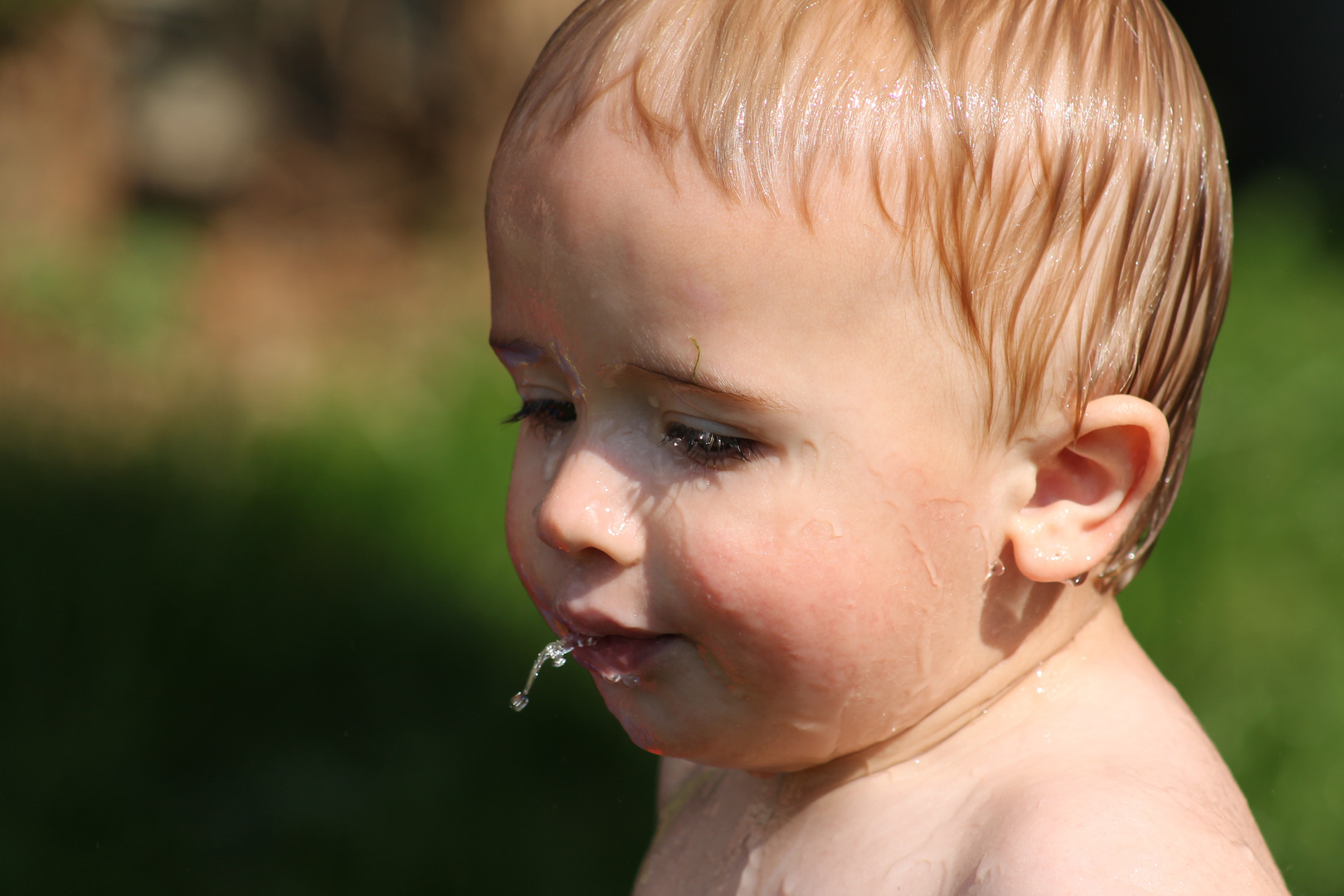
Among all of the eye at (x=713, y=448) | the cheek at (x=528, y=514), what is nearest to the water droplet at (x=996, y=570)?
the eye at (x=713, y=448)

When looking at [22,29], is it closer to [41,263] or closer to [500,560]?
[41,263]

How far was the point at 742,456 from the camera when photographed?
1.15 metres

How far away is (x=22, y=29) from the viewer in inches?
192

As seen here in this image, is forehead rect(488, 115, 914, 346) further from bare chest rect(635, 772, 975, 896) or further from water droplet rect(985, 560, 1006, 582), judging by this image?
bare chest rect(635, 772, 975, 896)

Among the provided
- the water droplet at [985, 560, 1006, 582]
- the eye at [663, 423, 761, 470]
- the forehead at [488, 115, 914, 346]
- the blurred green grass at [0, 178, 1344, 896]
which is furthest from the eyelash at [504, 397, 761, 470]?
the blurred green grass at [0, 178, 1344, 896]

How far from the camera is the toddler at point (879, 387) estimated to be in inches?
43.0

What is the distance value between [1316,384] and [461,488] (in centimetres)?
219

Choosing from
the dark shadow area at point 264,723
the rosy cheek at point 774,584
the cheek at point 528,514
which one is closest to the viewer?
the rosy cheek at point 774,584

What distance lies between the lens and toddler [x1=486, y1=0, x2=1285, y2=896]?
1092mm

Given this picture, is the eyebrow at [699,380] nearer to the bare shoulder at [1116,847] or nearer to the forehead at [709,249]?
the forehead at [709,249]

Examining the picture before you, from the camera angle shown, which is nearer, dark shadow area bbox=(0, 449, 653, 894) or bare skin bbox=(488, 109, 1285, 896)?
bare skin bbox=(488, 109, 1285, 896)

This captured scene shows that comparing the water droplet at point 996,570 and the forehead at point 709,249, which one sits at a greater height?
the forehead at point 709,249

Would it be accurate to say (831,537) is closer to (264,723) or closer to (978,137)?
(978,137)

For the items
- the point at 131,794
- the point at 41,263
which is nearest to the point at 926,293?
the point at 131,794
